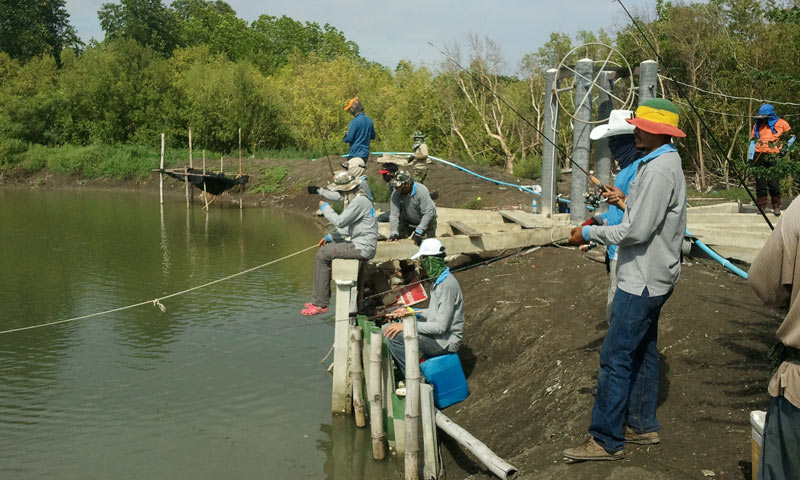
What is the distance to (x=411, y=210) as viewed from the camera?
9945 mm

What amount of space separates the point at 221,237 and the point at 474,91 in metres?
12.6

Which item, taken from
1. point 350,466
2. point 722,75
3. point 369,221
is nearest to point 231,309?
point 369,221

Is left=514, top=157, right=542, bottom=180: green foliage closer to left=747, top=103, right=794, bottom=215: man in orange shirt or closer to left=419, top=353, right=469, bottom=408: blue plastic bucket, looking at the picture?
left=747, top=103, right=794, bottom=215: man in orange shirt

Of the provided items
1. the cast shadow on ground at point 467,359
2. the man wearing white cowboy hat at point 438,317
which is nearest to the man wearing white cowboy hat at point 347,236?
the cast shadow on ground at point 467,359

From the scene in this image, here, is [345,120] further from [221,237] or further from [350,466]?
[350,466]

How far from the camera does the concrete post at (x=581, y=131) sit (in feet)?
32.7

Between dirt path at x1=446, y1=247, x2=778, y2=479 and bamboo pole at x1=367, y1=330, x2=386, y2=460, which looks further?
bamboo pole at x1=367, y1=330, x2=386, y2=460

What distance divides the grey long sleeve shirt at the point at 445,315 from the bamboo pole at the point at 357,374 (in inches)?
41.2

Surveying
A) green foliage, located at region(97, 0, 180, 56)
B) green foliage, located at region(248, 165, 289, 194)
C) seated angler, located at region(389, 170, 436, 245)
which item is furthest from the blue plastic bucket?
green foliage, located at region(97, 0, 180, 56)

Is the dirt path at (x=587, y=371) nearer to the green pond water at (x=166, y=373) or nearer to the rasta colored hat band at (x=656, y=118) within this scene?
the green pond water at (x=166, y=373)

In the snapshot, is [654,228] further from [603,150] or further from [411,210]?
[411,210]

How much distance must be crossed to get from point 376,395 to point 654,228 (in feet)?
11.2

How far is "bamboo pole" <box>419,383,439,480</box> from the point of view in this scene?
620 centimetres

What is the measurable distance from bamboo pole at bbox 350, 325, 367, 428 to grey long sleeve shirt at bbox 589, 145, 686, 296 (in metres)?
3.75
